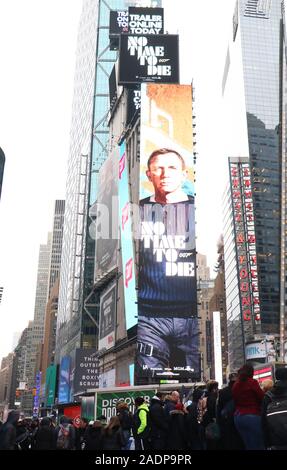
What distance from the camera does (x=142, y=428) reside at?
35.2 feet

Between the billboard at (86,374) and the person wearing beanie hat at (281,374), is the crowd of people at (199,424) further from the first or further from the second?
the billboard at (86,374)

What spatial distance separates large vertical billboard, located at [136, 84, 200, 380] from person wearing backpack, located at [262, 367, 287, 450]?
39.2m

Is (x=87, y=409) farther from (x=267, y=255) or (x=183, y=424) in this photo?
(x=267, y=255)

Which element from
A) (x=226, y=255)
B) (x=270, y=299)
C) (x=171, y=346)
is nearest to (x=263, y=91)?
(x=226, y=255)

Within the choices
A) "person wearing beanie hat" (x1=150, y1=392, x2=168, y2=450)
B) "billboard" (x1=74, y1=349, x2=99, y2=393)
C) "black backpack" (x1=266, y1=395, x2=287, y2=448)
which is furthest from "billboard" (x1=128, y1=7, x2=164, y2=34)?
"black backpack" (x1=266, y1=395, x2=287, y2=448)

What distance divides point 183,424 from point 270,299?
127 m

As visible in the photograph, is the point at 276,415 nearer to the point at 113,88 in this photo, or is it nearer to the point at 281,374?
the point at 281,374

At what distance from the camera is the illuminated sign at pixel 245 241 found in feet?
400

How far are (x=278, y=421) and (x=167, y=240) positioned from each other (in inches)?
1747

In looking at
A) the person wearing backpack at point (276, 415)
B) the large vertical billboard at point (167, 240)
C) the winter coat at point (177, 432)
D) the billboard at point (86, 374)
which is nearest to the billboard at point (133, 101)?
the large vertical billboard at point (167, 240)

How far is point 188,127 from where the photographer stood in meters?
54.5

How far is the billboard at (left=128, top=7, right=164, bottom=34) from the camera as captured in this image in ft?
237

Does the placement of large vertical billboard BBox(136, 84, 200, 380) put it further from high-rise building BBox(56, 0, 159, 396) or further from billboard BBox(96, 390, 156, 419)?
high-rise building BBox(56, 0, 159, 396)

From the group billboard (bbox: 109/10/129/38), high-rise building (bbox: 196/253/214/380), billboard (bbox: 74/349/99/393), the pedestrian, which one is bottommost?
the pedestrian
